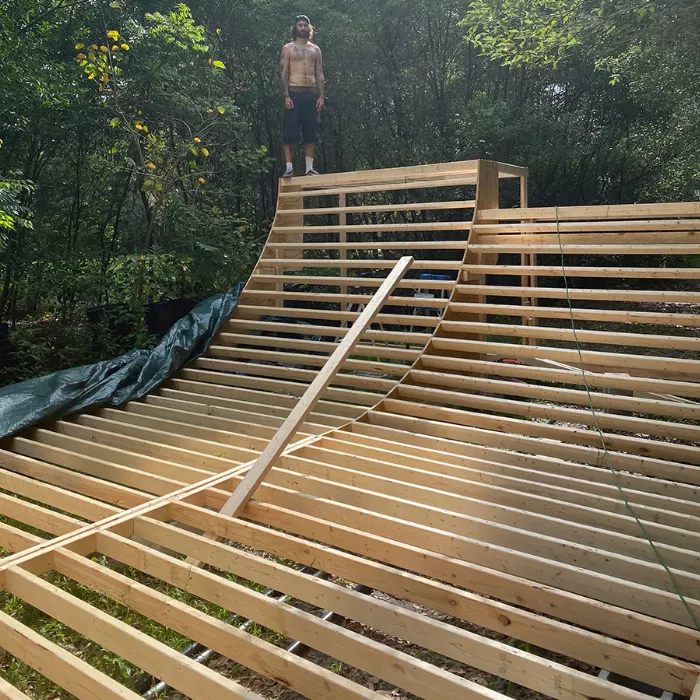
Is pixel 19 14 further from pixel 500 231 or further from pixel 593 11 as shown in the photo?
pixel 593 11

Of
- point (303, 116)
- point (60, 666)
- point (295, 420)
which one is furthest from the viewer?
point (303, 116)

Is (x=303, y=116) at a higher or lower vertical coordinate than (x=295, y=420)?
higher

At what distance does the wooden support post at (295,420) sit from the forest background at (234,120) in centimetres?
207

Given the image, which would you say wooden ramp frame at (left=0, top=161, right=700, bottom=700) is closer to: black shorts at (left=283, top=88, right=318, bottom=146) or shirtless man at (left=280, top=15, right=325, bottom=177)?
shirtless man at (left=280, top=15, right=325, bottom=177)

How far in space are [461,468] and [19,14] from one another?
5393 mm

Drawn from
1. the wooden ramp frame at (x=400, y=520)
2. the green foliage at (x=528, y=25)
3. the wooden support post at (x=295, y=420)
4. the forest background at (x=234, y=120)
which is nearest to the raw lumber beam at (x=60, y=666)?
the wooden ramp frame at (x=400, y=520)

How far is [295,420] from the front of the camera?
306cm

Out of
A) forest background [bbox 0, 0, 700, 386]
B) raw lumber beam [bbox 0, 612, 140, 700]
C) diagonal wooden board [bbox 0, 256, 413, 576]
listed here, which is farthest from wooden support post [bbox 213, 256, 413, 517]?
forest background [bbox 0, 0, 700, 386]

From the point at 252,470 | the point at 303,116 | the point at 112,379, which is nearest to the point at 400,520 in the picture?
the point at 252,470

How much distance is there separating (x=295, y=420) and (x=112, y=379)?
6.78 feet

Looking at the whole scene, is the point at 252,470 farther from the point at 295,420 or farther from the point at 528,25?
the point at 528,25

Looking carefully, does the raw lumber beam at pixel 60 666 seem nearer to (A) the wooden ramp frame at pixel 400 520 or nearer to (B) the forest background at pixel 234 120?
(A) the wooden ramp frame at pixel 400 520

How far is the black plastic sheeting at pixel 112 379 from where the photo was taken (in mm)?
4012

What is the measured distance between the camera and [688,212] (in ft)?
12.3
